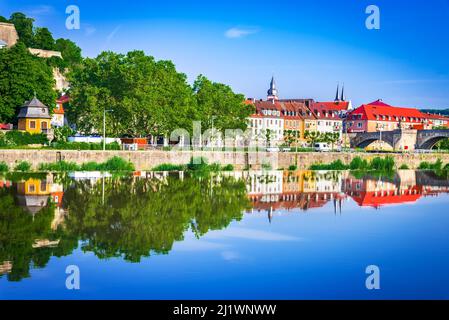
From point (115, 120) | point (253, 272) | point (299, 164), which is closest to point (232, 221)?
point (253, 272)

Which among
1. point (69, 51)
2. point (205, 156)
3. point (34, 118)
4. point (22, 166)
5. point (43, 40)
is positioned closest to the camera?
point (22, 166)

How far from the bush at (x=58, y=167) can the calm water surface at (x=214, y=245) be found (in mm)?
17706

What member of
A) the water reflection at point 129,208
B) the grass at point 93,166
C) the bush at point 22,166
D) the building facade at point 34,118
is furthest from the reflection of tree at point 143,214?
the building facade at point 34,118

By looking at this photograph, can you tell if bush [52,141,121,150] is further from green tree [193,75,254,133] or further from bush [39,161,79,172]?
green tree [193,75,254,133]

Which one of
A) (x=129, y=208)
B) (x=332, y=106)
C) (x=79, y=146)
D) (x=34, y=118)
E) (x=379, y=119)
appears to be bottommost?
(x=129, y=208)

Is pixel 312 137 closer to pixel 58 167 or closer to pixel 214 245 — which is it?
pixel 58 167

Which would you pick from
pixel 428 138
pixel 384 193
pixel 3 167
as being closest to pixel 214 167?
pixel 3 167

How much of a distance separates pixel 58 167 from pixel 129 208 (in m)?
26.7

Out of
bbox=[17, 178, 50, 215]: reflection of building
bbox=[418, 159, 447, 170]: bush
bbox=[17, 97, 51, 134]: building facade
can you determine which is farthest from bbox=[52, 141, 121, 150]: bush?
bbox=[418, 159, 447, 170]: bush

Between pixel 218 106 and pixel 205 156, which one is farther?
pixel 218 106

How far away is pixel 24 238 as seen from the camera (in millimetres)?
18641

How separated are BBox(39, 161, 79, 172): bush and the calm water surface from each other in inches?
697

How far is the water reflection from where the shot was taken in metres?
17.6

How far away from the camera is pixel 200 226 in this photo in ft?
71.8
